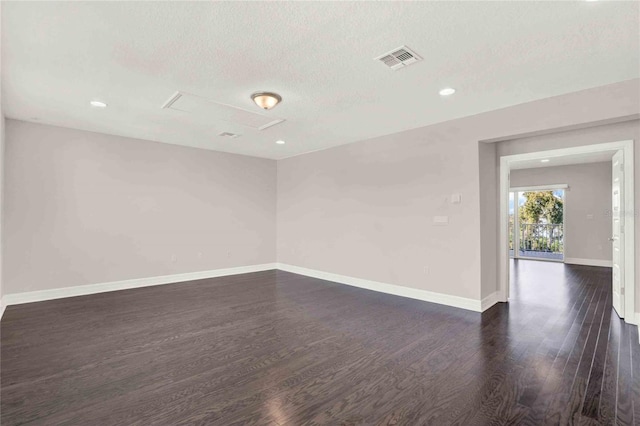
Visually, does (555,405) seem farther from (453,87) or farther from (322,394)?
(453,87)

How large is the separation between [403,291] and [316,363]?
8.65 feet

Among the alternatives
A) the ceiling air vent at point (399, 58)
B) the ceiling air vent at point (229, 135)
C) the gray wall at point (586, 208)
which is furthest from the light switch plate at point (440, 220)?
the gray wall at point (586, 208)

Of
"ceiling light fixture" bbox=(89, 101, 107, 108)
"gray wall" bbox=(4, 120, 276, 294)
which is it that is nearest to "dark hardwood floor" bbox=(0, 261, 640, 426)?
"gray wall" bbox=(4, 120, 276, 294)

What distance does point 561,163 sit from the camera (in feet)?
26.0

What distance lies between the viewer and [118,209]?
5355 millimetres

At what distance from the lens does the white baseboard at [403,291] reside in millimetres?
4204

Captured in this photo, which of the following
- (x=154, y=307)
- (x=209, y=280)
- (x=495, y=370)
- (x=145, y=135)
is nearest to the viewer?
(x=495, y=370)

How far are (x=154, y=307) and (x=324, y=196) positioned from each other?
3.59 m

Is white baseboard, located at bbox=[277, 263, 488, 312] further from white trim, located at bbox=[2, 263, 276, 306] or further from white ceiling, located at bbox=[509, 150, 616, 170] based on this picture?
white ceiling, located at bbox=[509, 150, 616, 170]

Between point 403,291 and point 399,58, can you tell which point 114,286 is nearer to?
point 403,291

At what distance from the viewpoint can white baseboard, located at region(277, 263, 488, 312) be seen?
4.20 metres

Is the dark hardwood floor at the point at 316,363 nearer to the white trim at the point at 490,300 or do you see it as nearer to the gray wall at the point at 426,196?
the white trim at the point at 490,300

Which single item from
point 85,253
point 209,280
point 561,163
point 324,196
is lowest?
point 209,280

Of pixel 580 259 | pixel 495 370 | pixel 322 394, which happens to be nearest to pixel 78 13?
pixel 322 394
